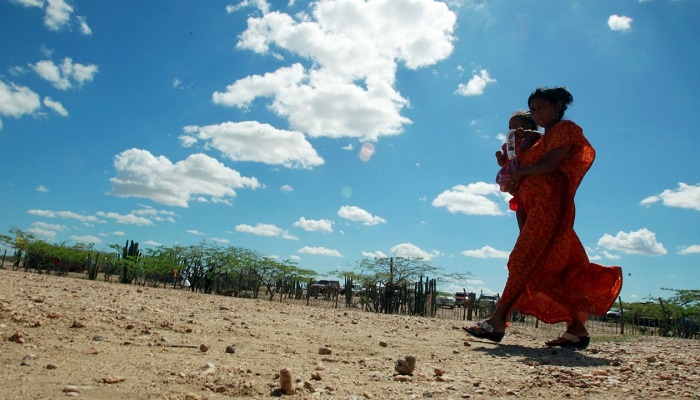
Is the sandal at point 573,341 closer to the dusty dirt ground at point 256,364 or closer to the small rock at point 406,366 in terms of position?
the dusty dirt ground at point 256,364

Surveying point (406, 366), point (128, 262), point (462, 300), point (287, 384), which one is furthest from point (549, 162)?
point (462, 300)

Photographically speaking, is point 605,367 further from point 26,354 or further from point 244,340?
point 26,354

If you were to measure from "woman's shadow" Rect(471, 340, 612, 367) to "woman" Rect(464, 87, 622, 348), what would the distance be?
25 cm

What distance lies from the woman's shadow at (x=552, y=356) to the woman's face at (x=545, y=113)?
6.02ft

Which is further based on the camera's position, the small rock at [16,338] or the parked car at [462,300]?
the parked car at [462,300]

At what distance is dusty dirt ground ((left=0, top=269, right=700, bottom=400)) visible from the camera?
1.91 meters

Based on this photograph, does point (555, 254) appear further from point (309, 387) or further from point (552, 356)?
point (309, 387)

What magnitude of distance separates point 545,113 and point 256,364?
306 cm

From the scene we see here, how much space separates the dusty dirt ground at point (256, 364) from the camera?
1908mm

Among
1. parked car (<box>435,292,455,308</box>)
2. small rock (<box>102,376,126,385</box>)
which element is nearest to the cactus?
parked car (<box>435,292,455,308</box>)

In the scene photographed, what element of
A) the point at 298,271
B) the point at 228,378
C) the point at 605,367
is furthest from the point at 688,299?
the point at 228,378

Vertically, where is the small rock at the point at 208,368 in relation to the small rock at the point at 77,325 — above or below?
above

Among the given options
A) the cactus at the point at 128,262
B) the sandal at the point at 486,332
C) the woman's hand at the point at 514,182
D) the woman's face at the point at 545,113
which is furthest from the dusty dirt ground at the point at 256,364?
the cactus at the point at 128,262

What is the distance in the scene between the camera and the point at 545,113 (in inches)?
156
